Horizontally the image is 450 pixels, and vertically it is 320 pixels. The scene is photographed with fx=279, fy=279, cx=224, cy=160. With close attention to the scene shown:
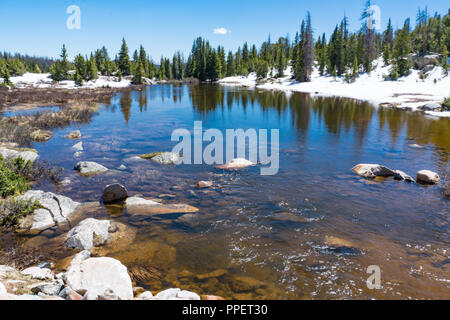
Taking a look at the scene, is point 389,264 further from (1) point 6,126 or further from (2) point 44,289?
(1) point 6,126

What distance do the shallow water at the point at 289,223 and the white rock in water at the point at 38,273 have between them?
166 cm

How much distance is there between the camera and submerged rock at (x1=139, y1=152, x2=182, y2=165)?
16.6m

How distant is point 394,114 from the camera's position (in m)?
33.5

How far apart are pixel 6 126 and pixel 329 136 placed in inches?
1046

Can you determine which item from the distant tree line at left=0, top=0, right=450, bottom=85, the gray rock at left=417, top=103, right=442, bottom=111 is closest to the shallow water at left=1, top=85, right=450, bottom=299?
the gray rock at left=417, top=103, right=442, bottom=111

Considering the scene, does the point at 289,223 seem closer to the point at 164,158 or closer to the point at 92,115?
the point at 164,158

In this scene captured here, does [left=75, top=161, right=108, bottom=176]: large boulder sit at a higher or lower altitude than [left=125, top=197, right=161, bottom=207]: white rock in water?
higher

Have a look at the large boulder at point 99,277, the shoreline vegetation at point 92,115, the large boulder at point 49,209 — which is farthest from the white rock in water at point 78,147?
the large boulder at point 99,277

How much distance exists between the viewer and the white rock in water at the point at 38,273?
20.9 ft

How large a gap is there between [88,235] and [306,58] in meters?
83.5

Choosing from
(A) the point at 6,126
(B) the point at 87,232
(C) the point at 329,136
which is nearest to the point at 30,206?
(B) the point at 87,232

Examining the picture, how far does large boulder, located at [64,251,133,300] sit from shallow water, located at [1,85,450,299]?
792mm

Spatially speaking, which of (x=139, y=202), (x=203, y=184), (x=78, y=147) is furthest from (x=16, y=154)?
(x=203, y=184)

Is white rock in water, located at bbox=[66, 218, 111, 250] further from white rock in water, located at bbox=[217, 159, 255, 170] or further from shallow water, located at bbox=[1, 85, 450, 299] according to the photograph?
white rock in water, located at bbox=[217, 159, 255, 170]
